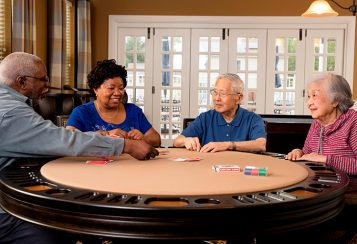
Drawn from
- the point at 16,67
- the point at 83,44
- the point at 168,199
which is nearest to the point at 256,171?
the point at 168,199

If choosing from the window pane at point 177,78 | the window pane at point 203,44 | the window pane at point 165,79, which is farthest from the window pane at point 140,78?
the window pane at point 203,44

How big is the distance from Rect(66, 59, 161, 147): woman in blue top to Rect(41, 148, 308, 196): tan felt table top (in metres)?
0.76

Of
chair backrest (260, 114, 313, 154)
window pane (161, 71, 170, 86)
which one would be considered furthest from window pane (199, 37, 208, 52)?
chair backrest (260, 114, 313, 154)

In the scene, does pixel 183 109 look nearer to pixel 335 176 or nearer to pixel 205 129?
pixel 205 129

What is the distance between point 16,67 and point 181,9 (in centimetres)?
505

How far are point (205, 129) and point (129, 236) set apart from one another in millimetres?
1789

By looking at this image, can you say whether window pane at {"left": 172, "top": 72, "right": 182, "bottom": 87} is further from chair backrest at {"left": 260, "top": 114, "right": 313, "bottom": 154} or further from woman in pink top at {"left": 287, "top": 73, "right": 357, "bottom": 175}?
woman in pink top at {"left": 287, "top": 73, "right": 357, "bottom": 175}

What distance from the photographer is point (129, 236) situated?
1.18m

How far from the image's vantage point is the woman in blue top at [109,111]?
2.80 meters

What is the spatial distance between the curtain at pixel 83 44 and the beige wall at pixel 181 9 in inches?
19.6

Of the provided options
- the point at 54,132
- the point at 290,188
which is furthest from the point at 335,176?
the point at 54,132

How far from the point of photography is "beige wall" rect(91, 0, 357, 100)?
6.75 m

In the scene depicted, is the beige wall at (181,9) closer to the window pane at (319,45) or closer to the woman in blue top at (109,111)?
the window pane at (319,45)

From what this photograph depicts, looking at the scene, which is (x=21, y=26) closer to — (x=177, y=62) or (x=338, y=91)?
(x=338, y=91)
